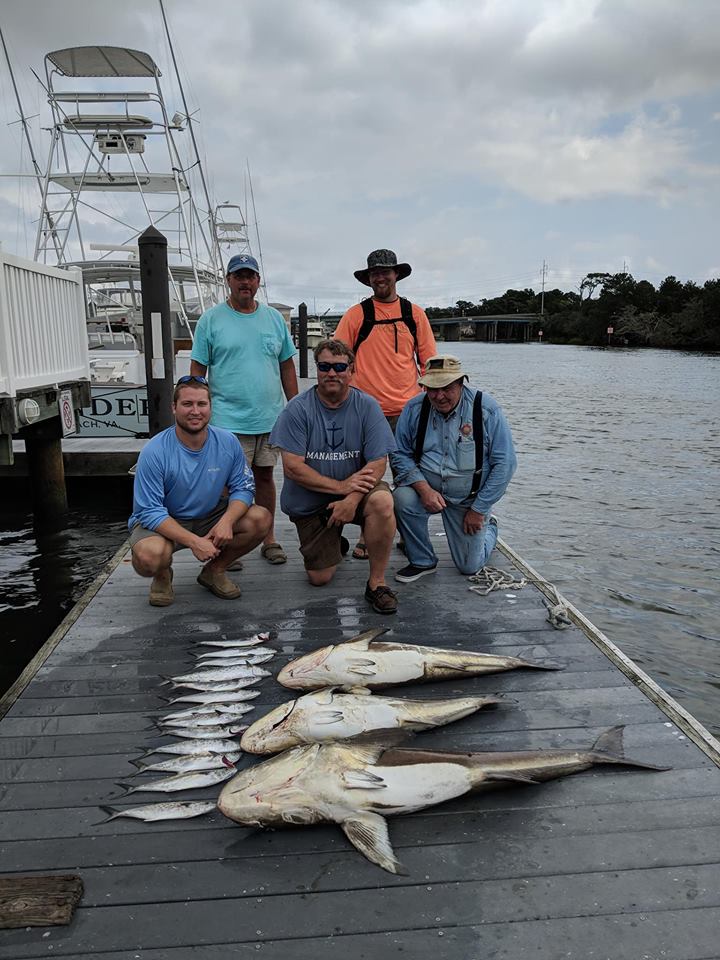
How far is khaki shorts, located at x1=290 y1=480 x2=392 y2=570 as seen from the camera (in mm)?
4738

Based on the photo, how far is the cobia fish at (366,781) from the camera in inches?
95.3

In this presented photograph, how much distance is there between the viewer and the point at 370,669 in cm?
341

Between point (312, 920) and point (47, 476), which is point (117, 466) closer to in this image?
point (47, 476)

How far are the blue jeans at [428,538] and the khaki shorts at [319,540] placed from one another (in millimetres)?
423

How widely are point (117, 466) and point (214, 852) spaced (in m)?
8.42

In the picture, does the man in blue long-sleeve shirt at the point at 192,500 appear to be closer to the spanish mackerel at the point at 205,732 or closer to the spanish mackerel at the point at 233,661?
the spanish mackerel at the point at 233,661

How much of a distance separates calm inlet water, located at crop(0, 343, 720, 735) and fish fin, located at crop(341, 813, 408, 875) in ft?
7.97

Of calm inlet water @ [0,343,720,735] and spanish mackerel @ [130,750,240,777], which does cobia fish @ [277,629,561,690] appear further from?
calm inlet water @ [0,343,720,735]

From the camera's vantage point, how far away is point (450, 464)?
188 inches

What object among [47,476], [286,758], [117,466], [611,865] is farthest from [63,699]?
[117,466]

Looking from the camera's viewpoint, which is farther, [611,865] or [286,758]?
[286,758]

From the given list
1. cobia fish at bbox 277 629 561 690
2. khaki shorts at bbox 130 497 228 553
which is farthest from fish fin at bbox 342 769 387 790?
khaki shorts at bbox 130 497 228 553

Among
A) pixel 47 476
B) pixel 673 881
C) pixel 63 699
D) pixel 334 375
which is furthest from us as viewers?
pixel 47 476

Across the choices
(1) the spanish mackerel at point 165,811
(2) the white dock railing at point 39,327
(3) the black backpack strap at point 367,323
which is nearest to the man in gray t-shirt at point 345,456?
(3) the black backpack strap at point 367,323
